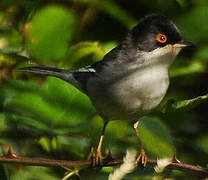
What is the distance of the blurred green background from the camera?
3.29 m

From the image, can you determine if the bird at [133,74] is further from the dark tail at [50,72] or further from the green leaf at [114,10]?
the green leaf at [114,10]

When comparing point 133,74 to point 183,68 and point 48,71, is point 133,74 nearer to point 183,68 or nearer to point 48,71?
point 48,71

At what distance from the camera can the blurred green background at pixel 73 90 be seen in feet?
10.8

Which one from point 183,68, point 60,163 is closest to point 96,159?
point 60,163

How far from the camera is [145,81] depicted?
329 cm

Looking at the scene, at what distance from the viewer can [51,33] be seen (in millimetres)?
4141

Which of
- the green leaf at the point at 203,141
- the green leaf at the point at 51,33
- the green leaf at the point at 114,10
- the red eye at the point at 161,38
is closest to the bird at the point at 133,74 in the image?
the red eye at the point at 161,38

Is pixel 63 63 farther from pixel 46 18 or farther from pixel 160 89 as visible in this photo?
pixel 160 89

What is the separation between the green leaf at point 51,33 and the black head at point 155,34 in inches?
28.6

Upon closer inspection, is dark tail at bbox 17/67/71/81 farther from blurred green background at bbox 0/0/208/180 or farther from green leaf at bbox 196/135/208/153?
green leaf at bbox 196/135/208/153

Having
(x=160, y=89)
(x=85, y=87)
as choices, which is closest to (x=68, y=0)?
(x=85, y=87)

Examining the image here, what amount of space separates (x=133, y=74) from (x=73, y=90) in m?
0.40

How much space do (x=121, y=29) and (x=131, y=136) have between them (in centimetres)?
151

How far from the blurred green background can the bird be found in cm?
9
